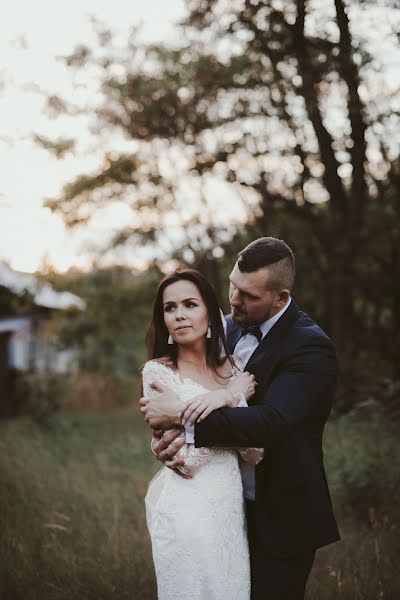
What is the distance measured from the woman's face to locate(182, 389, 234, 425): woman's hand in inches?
14.3

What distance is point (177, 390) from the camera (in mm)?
3178

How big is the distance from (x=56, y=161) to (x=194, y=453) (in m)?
9.97

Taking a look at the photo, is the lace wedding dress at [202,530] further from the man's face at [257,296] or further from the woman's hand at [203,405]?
the man's face at [257,296]

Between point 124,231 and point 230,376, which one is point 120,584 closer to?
point 230,376

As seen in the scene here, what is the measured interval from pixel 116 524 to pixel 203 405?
2969mm

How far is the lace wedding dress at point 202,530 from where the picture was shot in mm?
3000

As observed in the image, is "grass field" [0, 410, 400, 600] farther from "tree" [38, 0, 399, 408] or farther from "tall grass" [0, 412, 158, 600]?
"tree" [38, 0, 399, 408]

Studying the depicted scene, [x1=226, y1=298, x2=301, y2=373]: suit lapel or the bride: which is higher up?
[x1=226, y1=298, x2=301, y2=373]: suit lapel

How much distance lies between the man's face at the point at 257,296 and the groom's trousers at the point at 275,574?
3.06 ft

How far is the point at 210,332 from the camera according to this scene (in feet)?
11.1

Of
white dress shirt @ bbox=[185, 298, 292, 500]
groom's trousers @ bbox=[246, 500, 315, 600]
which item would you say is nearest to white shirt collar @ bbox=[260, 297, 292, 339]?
white dress shirt @ bbox=[185, 298, 292, 500]

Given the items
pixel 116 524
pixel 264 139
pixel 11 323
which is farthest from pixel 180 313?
pixel 11 323

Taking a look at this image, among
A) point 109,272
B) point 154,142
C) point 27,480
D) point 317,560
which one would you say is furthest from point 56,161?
point 317,560

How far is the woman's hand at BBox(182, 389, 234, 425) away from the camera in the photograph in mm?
2947
